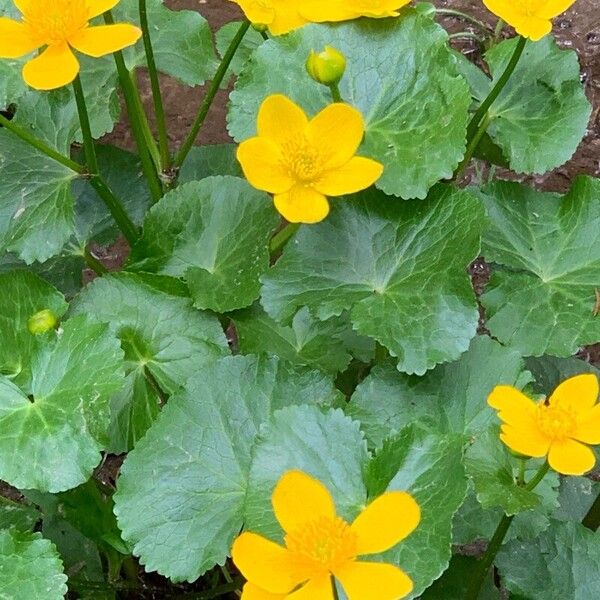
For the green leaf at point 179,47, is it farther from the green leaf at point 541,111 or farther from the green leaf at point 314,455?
the green leaf at point 314,455

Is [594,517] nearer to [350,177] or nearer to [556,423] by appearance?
[556,423]

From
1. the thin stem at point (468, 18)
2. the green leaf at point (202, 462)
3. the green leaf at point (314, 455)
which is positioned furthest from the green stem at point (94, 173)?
the thin stem at point (468, 18)

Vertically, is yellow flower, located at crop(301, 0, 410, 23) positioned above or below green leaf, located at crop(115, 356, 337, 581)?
above

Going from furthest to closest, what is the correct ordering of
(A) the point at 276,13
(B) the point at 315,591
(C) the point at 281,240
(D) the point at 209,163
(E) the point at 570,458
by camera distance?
(D) the point at 209,163 < (C) the point at 281,240 < (A) the point at 276,13 < (E) the point at 570,458 < (B) the point at 315,591

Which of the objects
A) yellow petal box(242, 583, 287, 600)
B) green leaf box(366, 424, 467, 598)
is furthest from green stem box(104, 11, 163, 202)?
yellow petal box(242, 583, 287, 600)

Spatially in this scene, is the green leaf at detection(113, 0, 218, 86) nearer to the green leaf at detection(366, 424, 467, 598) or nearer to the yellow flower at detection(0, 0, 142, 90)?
the yellow flower at detection(0, 0, 142, 90)

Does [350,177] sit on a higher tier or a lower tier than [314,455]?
higher

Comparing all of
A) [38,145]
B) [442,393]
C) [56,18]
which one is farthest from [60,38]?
[442,393]
